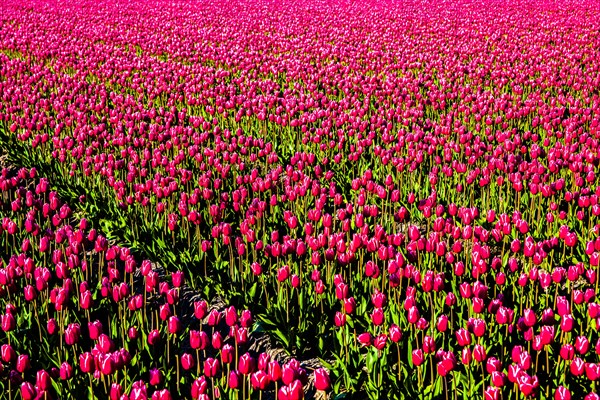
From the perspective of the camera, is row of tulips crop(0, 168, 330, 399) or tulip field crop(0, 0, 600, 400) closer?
row of tulips crop(0, 168, 330, 399)

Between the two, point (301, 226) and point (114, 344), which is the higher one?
point (114, 344)

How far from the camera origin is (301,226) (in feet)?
20.7

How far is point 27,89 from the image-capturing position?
37.0 feet

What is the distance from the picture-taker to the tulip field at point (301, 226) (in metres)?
3.79

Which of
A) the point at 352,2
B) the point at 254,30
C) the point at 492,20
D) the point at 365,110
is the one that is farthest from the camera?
the point at 352,2

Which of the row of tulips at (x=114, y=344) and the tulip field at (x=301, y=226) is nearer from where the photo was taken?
the row of tulips at (x=114, y=344)

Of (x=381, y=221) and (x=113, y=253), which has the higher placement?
(x=113, y=253)

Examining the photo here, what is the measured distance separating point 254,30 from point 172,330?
18.2 meters

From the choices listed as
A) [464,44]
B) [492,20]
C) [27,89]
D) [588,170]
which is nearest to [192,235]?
[588,170]

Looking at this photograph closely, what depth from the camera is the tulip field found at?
379cm

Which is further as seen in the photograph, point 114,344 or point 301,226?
point 301,226

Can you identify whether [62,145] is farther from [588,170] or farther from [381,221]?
[588,170]

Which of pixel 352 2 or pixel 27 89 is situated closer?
pixel 27 89

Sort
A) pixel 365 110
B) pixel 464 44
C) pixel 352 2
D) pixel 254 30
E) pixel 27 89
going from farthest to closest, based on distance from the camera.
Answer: pixel 352 2 < pixel 254 30 < pixel 464 44 < pixel 27 89 < pixel 365 110
